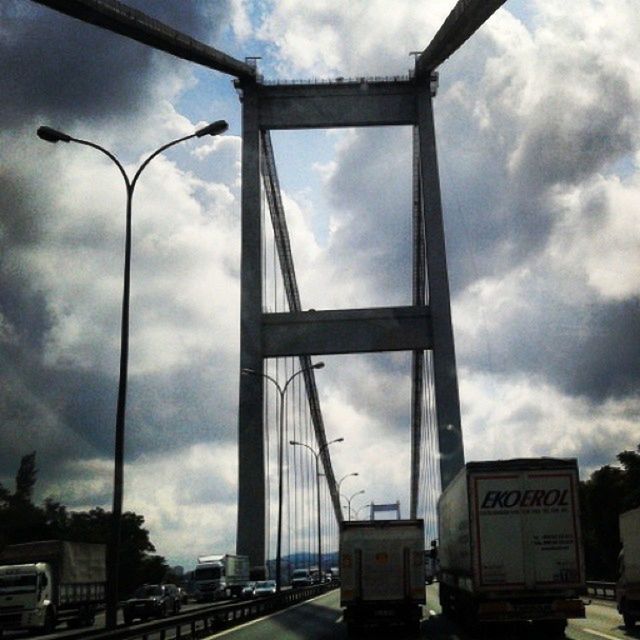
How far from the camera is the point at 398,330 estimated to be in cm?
5022

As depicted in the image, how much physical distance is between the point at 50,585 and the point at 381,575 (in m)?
13.2

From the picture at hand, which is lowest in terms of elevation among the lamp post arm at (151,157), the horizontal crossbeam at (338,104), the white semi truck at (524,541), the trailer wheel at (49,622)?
the trailer wheel at (49,622)

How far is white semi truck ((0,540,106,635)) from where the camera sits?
29.4 m

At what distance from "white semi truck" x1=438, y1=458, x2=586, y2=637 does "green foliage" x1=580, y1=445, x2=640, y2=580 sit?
49.5 metres

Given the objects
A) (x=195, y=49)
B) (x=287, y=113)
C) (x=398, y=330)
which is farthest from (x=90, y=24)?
(x=398, y=330)

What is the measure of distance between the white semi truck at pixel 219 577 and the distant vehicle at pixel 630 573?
98.4 feet

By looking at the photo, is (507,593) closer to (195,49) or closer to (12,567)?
(12,567)

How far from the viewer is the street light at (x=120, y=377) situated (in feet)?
61.5

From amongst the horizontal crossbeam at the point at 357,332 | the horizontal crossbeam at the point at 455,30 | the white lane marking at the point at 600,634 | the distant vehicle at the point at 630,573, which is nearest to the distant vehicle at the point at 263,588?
the horizontal crossbeam at the point at 357,332

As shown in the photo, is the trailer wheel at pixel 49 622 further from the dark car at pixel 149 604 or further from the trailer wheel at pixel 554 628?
the trailer wheel at pixel 554 628

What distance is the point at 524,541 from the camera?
18766mm

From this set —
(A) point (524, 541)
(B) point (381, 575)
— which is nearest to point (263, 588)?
(B) point (381, 575)

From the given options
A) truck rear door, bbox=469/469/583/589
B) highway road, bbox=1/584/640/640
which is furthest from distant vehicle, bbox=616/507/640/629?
truck rear door, bbox=469/469/583/589

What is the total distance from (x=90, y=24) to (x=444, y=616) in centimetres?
3028
